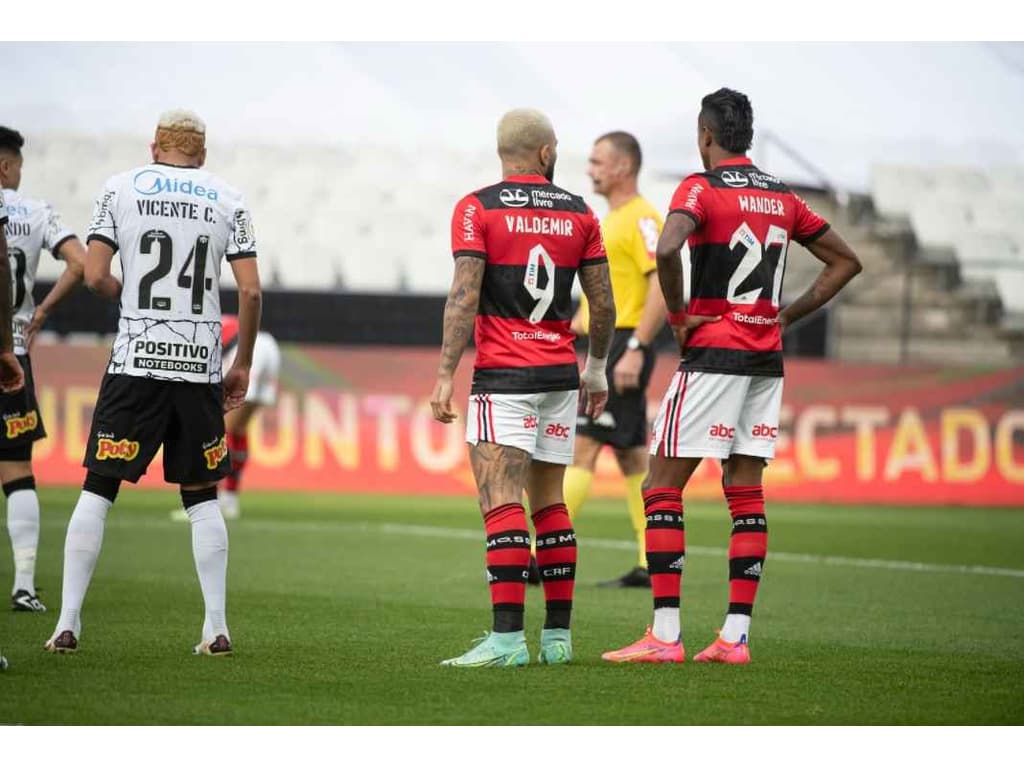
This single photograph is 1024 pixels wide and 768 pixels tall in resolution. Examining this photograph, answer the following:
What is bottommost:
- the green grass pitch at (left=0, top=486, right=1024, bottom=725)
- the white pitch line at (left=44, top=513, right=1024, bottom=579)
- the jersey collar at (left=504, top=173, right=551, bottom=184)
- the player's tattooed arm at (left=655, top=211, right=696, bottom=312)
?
the white pitch line at (left=44, top=513, right=1024, bottom=579)

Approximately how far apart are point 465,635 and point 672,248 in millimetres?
2039

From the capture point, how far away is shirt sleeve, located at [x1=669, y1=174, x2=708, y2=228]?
594cm

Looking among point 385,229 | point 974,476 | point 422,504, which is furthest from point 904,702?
point 385,229

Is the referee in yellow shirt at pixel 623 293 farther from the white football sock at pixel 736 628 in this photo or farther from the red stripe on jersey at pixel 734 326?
the white football sock at pixel 736 628

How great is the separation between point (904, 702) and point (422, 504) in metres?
10.5

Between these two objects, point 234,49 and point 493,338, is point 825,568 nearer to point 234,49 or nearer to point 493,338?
point 493,338

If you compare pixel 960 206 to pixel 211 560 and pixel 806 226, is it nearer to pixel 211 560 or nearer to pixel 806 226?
pixel 806 226

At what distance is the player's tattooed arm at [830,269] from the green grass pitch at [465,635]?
145 centimetres

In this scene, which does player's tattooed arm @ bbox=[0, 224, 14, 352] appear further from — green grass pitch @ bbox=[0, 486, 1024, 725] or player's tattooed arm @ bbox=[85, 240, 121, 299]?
green grass pitch @ bbox=[0, 486, 1024, 725]

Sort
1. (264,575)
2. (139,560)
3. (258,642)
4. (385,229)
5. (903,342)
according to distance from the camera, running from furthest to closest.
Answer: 1. (385,229)
2. (903,342)
3. (139,560)
4. (264,575)
5. (258,642)

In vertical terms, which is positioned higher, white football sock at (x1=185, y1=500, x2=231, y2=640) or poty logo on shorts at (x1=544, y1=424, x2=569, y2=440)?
poty logo on shorts at (x1=544, y1=424, x2=569, y2=440)

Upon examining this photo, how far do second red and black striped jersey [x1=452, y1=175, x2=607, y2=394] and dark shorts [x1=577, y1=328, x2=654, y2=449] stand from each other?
9.98 feet

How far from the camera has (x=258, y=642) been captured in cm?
645

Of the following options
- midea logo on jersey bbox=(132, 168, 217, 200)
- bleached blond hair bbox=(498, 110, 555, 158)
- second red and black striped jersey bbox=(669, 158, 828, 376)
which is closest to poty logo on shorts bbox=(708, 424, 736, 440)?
second red and black striped jersey bbox=(669, 158, 828, 376)
